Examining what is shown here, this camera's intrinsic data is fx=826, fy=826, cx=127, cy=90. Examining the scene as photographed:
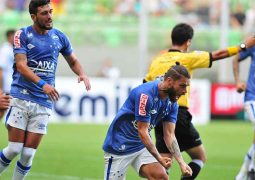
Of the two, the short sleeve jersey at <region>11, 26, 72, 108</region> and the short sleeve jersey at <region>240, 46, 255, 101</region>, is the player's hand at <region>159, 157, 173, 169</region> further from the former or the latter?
the short sleeve jersey at <region>240, 46, 255, 101</region>

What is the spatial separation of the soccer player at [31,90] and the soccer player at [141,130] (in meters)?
1.32

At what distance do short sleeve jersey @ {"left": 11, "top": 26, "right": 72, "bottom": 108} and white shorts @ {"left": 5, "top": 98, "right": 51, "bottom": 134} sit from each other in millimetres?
67

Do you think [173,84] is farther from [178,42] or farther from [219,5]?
[219,5]

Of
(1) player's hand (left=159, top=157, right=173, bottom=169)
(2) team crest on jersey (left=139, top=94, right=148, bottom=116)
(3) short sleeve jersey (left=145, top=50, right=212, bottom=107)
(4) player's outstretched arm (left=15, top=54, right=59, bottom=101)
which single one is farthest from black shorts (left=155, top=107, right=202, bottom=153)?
(1) player's hand (left=159, top=157, right=173, bottom=169)

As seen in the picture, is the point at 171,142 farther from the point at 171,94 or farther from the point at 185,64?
the point at 185,64

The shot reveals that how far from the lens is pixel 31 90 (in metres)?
9.91

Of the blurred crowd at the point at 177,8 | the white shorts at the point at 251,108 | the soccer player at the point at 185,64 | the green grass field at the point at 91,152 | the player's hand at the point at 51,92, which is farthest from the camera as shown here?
the blurred crowd at the point at 177,8

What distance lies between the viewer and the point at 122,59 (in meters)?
27.8

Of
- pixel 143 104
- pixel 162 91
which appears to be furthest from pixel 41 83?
pixel 162 91

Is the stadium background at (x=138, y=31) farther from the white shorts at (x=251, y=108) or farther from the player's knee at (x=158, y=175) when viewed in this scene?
the player's knee at (x=158, y=175)

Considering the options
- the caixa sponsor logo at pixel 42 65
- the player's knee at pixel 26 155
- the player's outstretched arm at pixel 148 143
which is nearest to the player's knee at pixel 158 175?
the player's outstretched arm at pixel 148 143

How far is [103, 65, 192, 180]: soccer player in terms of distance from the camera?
835cm

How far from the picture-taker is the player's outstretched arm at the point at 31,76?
923 cm

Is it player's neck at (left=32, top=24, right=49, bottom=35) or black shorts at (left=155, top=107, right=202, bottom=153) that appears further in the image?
black shorts at (left=155, top=107, right=202, bottom=153)
